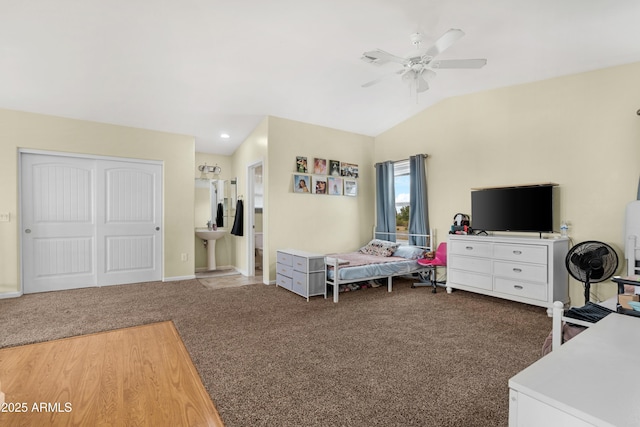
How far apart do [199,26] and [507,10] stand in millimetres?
2627

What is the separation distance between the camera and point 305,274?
13.1 ft

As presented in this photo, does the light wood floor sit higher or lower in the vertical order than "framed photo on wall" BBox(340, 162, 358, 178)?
lower

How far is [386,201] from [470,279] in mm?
1978

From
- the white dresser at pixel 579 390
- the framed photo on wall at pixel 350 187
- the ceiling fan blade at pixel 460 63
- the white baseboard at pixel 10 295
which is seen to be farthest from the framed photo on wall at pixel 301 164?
the white dresser at pixel 579 390

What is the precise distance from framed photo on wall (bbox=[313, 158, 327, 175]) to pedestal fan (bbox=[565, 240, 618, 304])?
11.5ft

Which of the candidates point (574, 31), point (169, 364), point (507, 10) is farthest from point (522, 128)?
point (169, 364)

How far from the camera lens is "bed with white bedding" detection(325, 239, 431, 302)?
407 cm

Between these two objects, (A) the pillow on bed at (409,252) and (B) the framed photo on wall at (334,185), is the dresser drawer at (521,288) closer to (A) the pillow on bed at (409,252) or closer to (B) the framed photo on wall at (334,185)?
(A) the pillow on bed at (409,252)

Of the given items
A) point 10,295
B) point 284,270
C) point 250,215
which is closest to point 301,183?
point 250,215

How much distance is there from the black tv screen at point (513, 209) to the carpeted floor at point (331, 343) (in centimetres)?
97

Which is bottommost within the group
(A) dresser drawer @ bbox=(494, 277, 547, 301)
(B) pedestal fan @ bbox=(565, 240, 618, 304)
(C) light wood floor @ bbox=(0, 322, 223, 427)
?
(C) light wood floor @ bbox=(0, 322, 223, 427)

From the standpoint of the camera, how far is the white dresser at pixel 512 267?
3449 mm

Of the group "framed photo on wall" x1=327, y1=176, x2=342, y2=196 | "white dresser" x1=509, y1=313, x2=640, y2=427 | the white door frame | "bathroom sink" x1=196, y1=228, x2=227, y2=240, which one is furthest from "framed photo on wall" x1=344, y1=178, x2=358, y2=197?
"white dresser" x1=509, y1=313, x2=640, y2=427

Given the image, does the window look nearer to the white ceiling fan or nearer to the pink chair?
the pink chair
